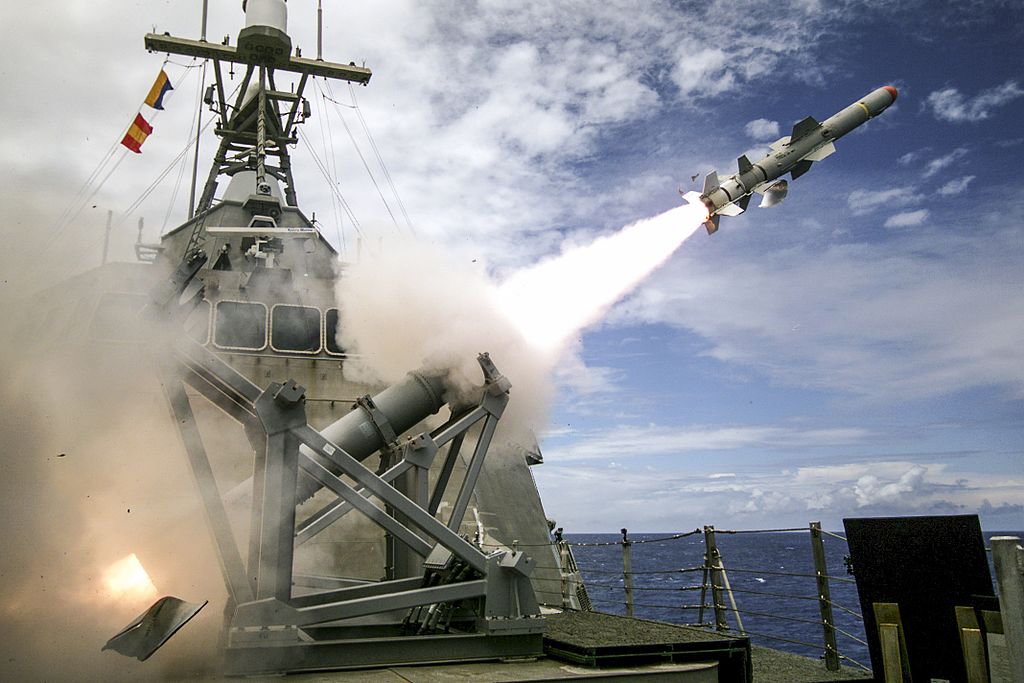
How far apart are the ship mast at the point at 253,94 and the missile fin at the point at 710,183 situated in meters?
7.93

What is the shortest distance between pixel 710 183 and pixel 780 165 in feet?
3.96

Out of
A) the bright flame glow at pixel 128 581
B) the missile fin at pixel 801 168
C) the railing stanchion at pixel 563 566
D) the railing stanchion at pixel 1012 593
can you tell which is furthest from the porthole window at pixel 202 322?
the railing stanchion at pixel 1012 593

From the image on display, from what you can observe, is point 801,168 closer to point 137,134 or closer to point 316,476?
point 316,476

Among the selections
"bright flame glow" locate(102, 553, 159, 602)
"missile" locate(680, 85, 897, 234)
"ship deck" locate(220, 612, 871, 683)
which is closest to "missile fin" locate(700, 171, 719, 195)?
"missile" locate(680, 85, 897, 234)

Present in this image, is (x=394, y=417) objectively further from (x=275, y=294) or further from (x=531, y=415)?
(x=275, y=294)

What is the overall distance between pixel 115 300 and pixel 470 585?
498cm

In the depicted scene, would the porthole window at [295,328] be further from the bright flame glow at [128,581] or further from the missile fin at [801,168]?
the missile fin at [801,168]

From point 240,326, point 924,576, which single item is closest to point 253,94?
point 240,326

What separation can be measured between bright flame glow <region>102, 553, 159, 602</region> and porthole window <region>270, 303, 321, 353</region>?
430 cm

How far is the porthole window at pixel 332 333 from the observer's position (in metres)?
11.1

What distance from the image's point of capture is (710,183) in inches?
437

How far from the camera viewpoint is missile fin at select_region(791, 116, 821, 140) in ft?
38.6

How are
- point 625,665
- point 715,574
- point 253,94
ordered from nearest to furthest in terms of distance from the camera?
point 625,665
point 715,574
point 253,94

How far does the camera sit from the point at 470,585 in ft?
22.1
